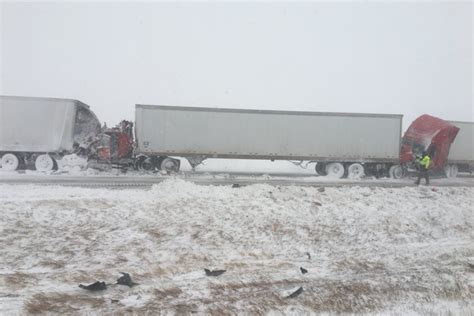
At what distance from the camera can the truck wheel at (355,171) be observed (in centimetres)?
2186

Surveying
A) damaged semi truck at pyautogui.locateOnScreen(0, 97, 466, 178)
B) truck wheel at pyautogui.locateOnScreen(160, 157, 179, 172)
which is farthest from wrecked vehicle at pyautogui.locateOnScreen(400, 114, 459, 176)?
truck wheel at pyautogui.locateOnScreen(160, 157, 179, 172)

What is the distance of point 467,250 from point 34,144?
20.0 metres

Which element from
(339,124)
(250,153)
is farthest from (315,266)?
(339,124)

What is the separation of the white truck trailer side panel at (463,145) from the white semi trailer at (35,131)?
77.5ft

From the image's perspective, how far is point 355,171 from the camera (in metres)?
22.0

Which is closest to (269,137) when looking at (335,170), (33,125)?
(335,170)

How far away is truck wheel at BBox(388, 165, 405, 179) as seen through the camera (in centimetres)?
2223

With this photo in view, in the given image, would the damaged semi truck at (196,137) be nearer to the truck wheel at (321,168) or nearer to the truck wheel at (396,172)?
the truck wheel at (396,172)

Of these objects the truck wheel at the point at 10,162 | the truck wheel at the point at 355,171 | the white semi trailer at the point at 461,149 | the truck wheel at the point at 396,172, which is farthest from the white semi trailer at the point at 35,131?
the white semi trailer at the point at 461,149

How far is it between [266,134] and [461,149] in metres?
13.7

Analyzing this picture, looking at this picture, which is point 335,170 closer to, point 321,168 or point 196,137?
point 321,168

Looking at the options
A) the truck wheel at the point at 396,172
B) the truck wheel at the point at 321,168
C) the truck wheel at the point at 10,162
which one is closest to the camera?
the truck wheel at the point at 10,162

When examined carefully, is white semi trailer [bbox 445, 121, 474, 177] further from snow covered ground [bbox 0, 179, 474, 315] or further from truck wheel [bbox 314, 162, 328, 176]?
snow covered ground [bbox 0, 179, 474, 315]

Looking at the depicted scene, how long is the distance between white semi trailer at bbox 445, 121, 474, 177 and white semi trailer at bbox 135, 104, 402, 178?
531 centimetres
